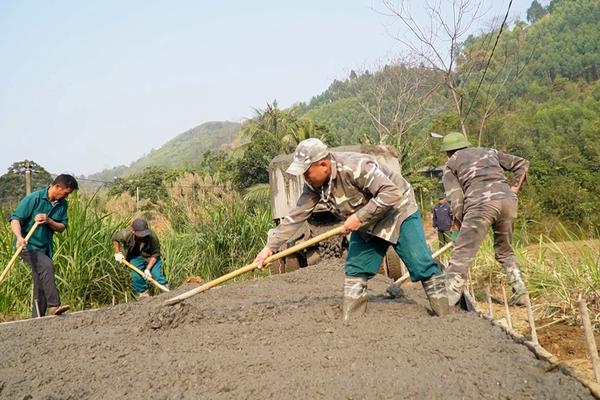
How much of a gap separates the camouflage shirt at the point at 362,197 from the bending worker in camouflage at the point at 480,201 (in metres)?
0.69

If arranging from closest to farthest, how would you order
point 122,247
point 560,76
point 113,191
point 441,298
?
point 441,298 < point 122,247 < point 113,191 < point 560,76

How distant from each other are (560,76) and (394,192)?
2371 inches

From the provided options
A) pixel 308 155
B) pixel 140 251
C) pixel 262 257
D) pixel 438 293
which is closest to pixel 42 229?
pixel 140 251

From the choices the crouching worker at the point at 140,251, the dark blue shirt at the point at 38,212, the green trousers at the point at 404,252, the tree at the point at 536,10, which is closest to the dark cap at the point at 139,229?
the crouching worker at the point at 140,251

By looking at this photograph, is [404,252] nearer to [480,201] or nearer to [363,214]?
[363,214]

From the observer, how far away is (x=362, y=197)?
3.63 metres

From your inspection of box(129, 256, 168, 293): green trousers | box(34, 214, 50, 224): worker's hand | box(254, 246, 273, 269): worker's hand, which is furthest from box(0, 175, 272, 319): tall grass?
box(254, 246, 273, 269): worker's hand

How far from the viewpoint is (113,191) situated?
2800 centimetres

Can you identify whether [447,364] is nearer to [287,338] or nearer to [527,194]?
[287,338]

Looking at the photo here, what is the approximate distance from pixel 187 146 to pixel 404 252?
453ft

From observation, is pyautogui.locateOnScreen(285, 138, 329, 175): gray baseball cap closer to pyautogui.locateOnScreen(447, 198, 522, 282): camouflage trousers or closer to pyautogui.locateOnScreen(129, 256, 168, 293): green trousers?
pyautogui.locateOnScreen(447, 198, 522, 282): camouflage trousers

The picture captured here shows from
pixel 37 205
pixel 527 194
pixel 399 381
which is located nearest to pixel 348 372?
pixel 399 381

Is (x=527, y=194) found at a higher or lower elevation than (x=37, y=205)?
lower

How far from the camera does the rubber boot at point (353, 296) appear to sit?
375cm
